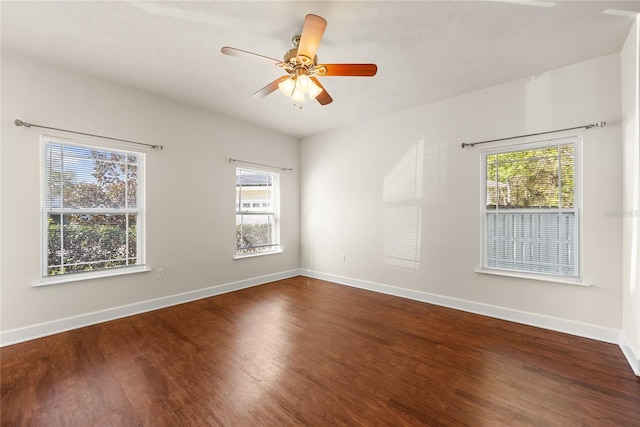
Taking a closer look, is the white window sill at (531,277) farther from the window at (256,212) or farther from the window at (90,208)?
the window at (90,208)

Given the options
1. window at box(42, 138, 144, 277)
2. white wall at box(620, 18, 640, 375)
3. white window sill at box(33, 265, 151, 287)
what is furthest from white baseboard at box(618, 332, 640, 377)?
window at box(42, 138, 144, 277)

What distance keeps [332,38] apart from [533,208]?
2.93 metres

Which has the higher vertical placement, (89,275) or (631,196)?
(631,196)

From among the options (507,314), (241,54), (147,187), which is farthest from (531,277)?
(147,187)

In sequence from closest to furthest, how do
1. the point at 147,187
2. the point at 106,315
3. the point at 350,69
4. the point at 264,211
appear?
the point at 350,69 < the point at 106,315 < the point at 147,187 < the point at 264,211

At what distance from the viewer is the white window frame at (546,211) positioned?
2844mm

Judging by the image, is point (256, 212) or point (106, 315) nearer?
point (106, 315)

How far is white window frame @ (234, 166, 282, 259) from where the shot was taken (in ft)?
15.1

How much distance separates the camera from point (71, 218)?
118 inches

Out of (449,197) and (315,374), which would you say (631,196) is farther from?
(315,374)

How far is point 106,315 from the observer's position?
10.3 feet

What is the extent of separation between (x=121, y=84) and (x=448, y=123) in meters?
4.23

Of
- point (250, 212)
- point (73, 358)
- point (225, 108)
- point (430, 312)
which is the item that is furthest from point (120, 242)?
point (430, 312)

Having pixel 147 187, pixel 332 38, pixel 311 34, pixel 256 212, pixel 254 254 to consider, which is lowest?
pixel 254 254
